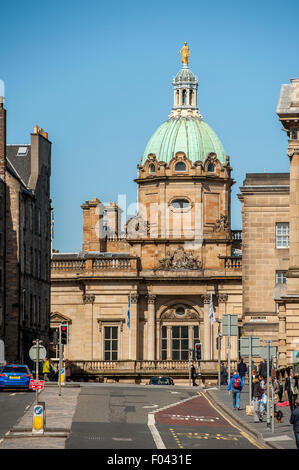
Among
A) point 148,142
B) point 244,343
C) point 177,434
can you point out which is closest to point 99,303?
point 148,142

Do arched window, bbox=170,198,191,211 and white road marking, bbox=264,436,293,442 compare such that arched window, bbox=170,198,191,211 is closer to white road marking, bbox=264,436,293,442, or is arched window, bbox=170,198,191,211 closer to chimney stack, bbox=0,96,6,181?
chimney stack, bbox=0,96,6,181

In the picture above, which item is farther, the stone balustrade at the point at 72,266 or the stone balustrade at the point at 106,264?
the stone balustrade at the point at 72,266

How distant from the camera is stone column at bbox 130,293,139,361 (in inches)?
4651

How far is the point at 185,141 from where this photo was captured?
12862 cm

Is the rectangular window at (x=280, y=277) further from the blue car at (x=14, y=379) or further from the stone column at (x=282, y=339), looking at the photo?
the blue car at (x=14, y=379)

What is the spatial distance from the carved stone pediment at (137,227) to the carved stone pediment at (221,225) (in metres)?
5.76

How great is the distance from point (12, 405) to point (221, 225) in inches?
2538

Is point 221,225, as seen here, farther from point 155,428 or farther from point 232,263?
point 155,428

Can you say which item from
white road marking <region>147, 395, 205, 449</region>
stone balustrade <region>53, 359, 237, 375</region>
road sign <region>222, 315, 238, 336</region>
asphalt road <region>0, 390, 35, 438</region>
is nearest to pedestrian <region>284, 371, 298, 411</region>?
white road marking <region>147, 395, 205, 449</region>

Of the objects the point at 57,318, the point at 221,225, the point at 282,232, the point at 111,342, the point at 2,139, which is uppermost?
the point at 2,139

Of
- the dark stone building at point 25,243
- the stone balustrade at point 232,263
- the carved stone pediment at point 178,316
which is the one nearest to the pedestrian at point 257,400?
the dark stone building at point 25,243

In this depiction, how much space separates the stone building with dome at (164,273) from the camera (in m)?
119

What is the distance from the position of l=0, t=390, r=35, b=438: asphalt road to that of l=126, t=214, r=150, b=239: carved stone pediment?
54.8 meters

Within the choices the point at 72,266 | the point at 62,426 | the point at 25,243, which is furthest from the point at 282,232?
the point at 62,426
